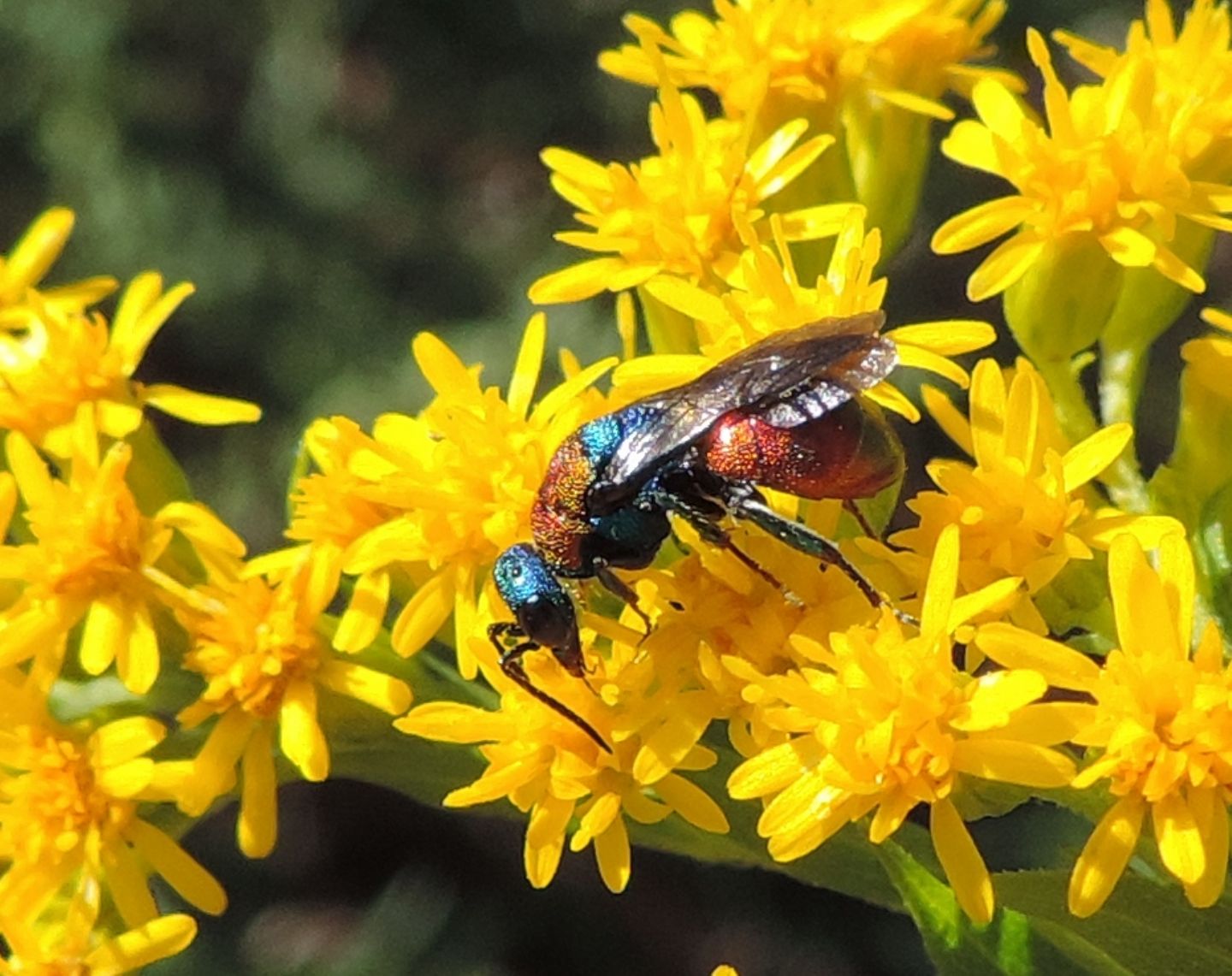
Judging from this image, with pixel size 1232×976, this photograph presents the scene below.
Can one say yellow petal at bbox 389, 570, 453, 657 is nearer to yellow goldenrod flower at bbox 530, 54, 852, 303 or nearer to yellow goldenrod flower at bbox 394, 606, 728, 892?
yellow goldenrod flower at bbox 394, 606, 728, 892

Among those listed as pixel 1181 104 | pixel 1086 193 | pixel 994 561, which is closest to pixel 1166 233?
pixel 1086 193

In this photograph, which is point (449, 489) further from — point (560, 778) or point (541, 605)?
point (560, 778)

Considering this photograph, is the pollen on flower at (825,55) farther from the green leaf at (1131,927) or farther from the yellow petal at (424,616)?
the green leaf at (1131,927)

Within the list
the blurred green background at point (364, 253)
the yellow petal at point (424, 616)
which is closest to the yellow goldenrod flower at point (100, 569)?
the yellow petal at point (424, 616)

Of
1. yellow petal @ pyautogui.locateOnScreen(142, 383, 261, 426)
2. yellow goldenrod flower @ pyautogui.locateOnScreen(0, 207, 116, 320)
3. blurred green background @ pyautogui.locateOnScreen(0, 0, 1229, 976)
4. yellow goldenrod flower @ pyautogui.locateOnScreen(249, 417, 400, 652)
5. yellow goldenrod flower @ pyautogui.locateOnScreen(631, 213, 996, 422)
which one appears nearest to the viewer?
yellow goldenrod flower @ pyautogui.locateOnScreen(631, 213, 996, 422)

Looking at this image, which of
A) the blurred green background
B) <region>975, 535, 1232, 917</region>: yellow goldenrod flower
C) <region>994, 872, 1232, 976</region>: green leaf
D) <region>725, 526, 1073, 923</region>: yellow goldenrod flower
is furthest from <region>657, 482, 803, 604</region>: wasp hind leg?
the blurred green background

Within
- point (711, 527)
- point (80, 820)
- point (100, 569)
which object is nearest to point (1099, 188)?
point (711, 527)
